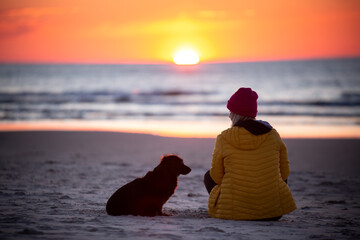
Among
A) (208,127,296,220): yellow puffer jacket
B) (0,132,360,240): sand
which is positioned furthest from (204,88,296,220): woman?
(0,132,360,240): sand

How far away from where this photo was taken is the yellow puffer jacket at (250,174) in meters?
4.11

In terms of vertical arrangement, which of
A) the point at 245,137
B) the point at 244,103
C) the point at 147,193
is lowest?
the point at 147,193

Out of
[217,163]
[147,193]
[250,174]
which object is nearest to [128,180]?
[147,193]

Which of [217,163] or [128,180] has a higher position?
[217,163]

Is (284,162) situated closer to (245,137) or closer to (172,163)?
(245,137)

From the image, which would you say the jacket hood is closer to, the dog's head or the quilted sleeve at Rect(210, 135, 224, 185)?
the quilted sleeve at Rect(210, 135, 224, 185)

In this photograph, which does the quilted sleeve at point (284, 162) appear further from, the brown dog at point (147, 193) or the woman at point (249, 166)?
the brown dog at point (147, 193)

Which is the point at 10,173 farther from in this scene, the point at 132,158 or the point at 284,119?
the point at 284,119

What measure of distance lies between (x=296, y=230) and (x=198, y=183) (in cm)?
316

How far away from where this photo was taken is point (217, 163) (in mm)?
4230

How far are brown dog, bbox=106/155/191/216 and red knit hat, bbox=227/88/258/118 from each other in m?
1.06

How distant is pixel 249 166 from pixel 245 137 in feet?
0.93

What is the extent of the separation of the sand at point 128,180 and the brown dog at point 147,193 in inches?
6.6

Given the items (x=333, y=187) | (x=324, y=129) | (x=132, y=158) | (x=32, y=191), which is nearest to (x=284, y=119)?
(x=324, y=129)
